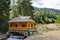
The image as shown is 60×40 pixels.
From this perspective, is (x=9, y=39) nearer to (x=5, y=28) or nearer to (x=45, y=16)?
(x=5, y=28)

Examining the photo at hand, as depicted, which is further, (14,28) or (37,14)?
(37,14)

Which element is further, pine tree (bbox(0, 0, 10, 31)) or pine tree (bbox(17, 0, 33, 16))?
pine tree (bbox(17, 0, 33, 16))

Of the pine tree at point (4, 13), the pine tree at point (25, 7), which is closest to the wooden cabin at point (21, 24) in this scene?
the pine tree at point (4, 13)

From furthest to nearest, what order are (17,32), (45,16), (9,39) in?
(45,16) < (17,32) < (9,39)

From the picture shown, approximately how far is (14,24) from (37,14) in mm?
35574

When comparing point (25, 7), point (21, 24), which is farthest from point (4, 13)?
point (25, 7)

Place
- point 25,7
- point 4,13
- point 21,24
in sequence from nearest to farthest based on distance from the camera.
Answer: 1. point 21,24
2. point 4,13
3. point 25,7

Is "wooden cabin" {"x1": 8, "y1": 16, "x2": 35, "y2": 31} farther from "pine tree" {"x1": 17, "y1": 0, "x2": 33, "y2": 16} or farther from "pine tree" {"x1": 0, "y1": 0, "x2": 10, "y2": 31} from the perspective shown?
"pine tree" {"x1": 17, "y1": 0, "x2": 33, "y2": 16}

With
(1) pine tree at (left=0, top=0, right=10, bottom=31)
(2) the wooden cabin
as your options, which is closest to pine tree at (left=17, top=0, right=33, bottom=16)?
(1) pine tree at (left=0, top=0, right=10, bottom=31)

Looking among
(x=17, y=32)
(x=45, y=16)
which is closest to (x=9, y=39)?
(x=17, y=32)

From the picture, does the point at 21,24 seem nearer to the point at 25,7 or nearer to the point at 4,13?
the point at 4,13

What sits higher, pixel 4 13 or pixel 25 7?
pixel 25 7

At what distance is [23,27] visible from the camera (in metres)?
47.0

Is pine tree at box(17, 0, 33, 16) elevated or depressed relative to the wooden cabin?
elevated
